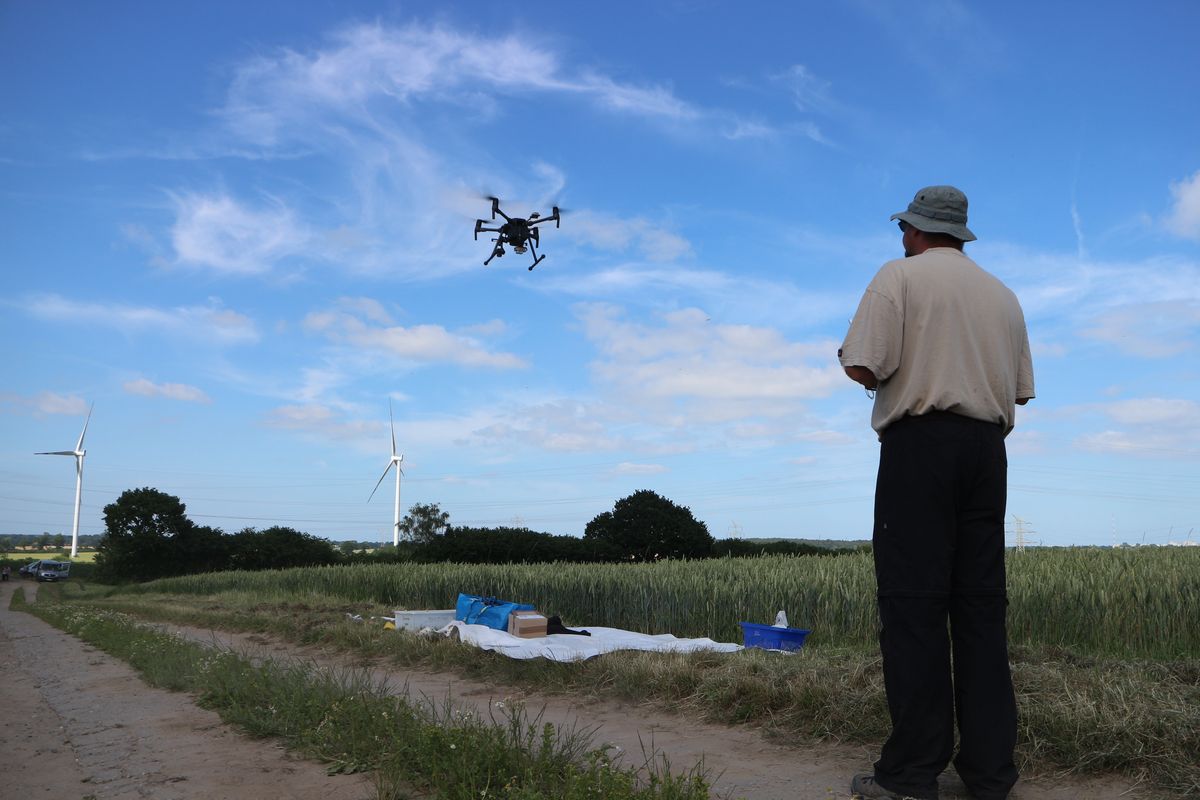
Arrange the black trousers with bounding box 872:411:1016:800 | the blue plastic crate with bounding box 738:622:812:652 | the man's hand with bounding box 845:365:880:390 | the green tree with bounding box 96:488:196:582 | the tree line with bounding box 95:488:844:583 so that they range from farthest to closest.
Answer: the green tree with bounding box 96:488:196:582
the tree line with bounding box 95:488:844:583
the blue plastic crate with bounding box 738:622:812:652
the man's hand with bounding box 845:365:880:390
the black trousers with bounding box 872:411:1016:800

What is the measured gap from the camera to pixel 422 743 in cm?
345

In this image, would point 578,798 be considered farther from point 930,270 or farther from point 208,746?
point 208,746

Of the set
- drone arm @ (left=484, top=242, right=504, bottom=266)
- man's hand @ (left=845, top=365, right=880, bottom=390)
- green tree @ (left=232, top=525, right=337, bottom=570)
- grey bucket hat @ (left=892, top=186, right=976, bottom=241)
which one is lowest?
green tree @ (left=232, top=525, right=337, bottom=570)

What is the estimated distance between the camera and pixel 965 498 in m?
2.84

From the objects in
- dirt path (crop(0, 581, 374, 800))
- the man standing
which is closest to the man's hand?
the man standing

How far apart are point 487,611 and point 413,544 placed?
45014mm

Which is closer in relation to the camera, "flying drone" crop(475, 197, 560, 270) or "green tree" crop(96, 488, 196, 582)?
"flying drone" crop(475, 197, 560, 270)

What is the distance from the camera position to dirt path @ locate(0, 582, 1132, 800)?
10.6ft

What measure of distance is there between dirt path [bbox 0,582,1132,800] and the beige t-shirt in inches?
52.6

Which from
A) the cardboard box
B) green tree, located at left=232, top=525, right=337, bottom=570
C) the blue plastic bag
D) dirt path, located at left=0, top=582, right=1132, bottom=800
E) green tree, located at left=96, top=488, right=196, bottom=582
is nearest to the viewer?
dirt path, located at left=0, top=582, right=1132, bottom=800

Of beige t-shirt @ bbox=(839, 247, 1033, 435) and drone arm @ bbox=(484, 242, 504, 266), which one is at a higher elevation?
drone arm @ bbox=(484, 242, 504, 266)

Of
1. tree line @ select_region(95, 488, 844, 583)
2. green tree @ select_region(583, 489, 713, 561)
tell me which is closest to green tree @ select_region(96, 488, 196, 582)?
tree line @ select_region(95, 488, 844, 583)

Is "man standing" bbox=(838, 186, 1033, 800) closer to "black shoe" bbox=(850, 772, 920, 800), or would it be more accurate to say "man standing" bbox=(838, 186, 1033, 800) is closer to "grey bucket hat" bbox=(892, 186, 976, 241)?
"black shoe" bbox=(850, 772, 920, 800)

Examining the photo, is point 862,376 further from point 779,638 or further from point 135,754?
point 779,638
